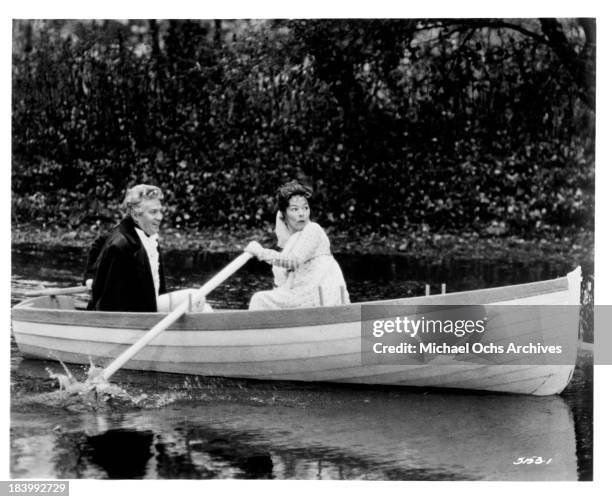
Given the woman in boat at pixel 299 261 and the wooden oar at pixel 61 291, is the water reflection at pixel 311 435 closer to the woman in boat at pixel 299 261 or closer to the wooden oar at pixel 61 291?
the woman in boat at pixel 299 261

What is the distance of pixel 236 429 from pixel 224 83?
3.65 m

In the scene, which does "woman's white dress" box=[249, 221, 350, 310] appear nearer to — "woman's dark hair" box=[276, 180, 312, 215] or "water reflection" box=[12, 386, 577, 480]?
"woman's dark hair" box=[276, 180, 312, 215]

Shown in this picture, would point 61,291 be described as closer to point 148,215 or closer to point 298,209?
point 148,215

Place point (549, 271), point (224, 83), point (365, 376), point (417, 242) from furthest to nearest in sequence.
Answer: point (417, 242), point (224, 83), point (549, 271), point (365, 376)

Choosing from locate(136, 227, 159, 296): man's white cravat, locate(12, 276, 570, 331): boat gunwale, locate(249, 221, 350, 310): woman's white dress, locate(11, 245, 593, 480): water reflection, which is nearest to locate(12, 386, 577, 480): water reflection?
locate(11, 245, 593, 480): water reflection

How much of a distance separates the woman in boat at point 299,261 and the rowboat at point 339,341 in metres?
0.21

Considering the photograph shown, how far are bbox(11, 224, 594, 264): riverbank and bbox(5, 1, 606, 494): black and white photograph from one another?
23mm

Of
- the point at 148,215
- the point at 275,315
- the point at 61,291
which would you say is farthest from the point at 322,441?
the point at 61,291

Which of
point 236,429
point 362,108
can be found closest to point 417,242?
point 362,108

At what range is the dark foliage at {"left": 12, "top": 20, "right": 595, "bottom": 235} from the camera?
6266mm

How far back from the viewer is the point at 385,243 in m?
8.25

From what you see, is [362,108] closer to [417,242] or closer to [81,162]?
[417,242]

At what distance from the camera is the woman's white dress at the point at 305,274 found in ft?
17.4

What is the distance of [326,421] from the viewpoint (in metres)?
4.88
